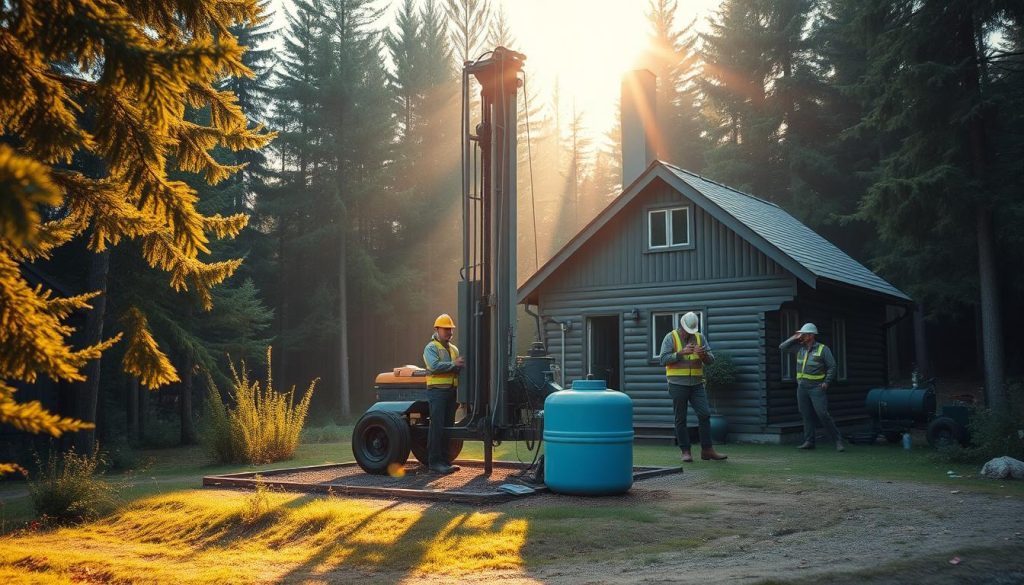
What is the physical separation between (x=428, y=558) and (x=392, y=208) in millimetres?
30509

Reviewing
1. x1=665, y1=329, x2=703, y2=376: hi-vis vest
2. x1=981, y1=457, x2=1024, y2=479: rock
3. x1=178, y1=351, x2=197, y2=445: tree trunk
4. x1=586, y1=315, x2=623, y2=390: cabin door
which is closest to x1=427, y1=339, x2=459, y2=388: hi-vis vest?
x1=665, y1=329, x2=703, y2=376: hi-vis vest

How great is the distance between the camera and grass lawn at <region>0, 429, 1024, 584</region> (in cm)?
710

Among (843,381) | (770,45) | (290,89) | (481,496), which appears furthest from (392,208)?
(481,496)

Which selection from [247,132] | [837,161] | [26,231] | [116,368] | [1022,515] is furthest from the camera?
[837,161]

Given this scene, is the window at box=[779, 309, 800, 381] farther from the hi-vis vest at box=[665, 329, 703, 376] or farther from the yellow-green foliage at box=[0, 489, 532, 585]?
the yellow-green foliage at box=[0, 489, 532, 585]

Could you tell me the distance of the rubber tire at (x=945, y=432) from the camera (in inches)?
617

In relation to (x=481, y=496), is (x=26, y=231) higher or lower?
higher

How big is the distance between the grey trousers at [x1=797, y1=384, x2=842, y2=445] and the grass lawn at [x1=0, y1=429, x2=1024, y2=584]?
419 centimetres

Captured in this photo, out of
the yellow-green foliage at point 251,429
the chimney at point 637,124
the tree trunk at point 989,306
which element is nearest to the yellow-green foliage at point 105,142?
the yellow-green foliage at point 251,429

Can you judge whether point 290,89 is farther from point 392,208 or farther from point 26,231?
point 26,231

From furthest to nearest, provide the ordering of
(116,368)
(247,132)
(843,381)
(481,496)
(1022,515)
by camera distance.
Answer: (116,368), (843,381), (481,496), (1022,515), (247,132)

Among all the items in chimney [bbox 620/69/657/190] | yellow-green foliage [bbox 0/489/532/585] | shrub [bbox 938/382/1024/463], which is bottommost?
yellow-green foliage [bbox 0/489/532/585]

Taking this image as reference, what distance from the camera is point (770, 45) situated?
3556cm

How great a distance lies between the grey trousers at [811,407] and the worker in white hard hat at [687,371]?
3.17 metres
